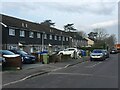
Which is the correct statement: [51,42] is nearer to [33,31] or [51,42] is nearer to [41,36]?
[41,36]

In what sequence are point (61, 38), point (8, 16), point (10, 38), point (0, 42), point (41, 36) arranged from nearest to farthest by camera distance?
point (0, 42) → point (10, 38) → point (8, 16) → point (41, 36) → point (61, 38)

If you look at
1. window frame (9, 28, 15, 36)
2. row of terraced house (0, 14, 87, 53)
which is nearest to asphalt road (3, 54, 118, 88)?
row of terraced house (0, 14, 87, 53)

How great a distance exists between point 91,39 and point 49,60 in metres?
125

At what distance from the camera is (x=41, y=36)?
212ft

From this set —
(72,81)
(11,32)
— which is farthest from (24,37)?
(72,81)

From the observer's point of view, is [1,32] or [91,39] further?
[91,39]

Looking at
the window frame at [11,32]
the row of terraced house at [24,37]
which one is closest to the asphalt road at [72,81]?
the row of terraced house at [24,37]

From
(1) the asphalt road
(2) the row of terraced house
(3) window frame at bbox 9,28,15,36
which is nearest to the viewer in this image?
(1) the asphalt road

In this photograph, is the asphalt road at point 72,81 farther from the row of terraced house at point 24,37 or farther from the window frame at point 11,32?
the window frame at point 11,32

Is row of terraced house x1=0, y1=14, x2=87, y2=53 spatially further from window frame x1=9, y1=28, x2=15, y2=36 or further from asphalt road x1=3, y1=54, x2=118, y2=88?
asphalt road x1=3, y1=54, x2=118, y2=88

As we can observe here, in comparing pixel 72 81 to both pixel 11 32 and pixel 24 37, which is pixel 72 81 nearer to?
pixel 11 32

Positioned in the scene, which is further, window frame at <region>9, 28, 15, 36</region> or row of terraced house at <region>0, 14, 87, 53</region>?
window frame at <region>9, 28, 15, 36</region>

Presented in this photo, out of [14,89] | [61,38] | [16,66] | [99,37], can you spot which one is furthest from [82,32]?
[14,89]

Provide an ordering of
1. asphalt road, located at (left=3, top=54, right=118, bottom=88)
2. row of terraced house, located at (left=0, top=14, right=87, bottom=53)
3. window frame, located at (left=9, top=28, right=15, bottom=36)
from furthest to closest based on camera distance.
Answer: window frame, located at (left=9, top=28, right=15, bottom=36) < row of terraced house, located at (left=0, top=14, right=87, bottom=53) < asphalt road, located at (left=3, top=54, right=118, bottom=88)
